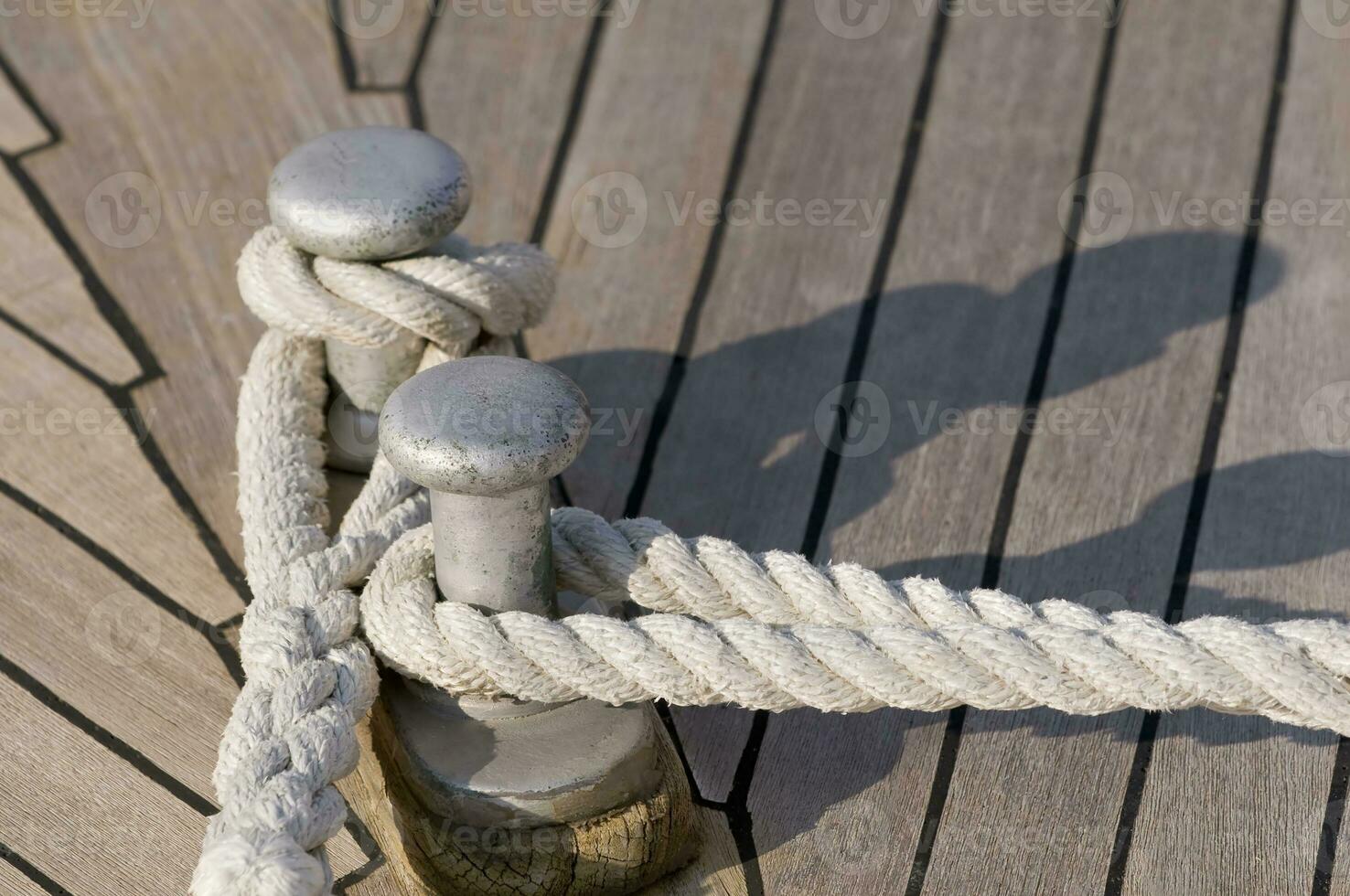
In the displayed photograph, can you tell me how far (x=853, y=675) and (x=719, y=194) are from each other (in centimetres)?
93

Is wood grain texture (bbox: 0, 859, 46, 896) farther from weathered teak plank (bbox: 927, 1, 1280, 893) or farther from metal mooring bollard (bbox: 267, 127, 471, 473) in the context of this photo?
weathered teak plank (bbox: 927, 1, 1280, 893)

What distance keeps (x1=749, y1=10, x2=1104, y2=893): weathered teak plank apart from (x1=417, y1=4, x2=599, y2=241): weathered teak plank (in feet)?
1.64

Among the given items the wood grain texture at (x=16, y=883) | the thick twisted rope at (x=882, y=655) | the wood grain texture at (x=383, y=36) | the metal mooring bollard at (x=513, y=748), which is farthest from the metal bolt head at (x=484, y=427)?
the wood grain texture at (x=383, y=36)

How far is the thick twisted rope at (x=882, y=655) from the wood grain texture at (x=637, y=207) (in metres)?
0.43

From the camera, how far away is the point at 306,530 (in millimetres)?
1260

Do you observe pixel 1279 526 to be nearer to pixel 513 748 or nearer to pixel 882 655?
pixel 882 655

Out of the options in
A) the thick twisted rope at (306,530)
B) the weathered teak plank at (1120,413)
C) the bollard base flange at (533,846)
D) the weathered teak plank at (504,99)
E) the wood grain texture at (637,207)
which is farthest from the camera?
the weathered teak plank at (504,99)

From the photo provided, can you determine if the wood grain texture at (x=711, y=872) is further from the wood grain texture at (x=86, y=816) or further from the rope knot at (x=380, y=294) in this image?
the rope knot at (x=380, y=294)

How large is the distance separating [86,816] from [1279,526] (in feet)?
3.97

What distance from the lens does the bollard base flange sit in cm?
112

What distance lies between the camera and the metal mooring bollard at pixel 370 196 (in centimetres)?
129

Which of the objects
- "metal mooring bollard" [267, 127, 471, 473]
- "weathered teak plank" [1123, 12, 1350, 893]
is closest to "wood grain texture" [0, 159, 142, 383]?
"metal mooring bollard" [267, 127, 471, 473]

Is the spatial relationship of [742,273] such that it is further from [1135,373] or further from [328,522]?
[328,522]

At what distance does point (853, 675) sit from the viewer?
3.49 feet
